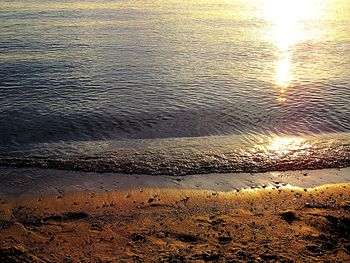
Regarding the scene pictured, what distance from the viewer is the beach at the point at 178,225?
18.6 ft

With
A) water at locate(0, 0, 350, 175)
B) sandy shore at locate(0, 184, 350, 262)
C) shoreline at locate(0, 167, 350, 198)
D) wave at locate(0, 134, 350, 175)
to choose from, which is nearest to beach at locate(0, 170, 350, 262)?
sandy shore at locate(0, 184, 350, 262)

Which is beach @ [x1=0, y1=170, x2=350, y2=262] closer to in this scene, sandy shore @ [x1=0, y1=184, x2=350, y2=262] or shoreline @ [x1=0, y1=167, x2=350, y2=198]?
sandy shore @ [x1=0, y1=184, x2=350, y2=262]

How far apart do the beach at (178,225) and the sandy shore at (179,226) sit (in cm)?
1

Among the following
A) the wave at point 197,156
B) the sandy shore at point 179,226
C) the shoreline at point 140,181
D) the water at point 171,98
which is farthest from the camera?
the water at point 171,98

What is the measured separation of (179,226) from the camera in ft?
21.2

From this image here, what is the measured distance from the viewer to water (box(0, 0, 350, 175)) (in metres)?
9.72

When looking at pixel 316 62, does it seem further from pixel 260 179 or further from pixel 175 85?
pixel 260 179

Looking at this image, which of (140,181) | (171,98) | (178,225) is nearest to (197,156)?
(140,181)

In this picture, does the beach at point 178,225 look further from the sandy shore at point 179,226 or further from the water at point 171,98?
the water at point 171,98

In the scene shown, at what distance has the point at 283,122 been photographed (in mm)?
12305

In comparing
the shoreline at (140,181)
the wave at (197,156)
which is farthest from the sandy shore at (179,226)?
the wave at (197,156)

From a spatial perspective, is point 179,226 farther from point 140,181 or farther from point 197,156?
point 197,156

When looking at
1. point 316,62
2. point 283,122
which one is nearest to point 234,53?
point 316,62

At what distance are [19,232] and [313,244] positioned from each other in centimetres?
477
